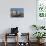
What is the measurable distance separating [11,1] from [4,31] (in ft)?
4.21

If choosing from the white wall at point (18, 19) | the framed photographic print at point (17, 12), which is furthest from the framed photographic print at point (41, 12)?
the framed photographic print at point (17, 12)

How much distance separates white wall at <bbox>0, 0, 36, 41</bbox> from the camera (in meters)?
Answer: 6.80

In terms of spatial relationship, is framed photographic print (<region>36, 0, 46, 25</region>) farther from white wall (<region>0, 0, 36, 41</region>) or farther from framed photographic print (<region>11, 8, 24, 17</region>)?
framed photographic print (<region>11, 8, 24, 17</region>)

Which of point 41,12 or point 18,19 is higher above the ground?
point 41,12

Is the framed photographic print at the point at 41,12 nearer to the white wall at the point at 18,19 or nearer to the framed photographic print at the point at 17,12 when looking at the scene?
A: the white wall at the point at 18,19

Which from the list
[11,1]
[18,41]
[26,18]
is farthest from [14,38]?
[11,1]

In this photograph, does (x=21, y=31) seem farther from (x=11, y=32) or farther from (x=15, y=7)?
(x=15, y=7)

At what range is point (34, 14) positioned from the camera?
22.5 feet

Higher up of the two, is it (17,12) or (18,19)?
(17,12)

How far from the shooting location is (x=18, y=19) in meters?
6.87

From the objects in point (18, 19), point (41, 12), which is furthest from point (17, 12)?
point (41, 12)

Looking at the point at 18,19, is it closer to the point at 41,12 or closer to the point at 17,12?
the point at 17,12

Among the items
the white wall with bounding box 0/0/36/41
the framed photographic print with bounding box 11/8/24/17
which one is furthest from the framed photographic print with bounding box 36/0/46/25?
the framed photographic print with bounding box 11/8/24/17

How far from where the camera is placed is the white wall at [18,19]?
6.80 metres
